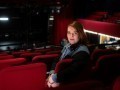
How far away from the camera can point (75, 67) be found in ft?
6.89

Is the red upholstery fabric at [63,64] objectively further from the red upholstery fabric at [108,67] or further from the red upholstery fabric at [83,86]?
the red upholstery fabric at [108,67]

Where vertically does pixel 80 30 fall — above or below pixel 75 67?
above

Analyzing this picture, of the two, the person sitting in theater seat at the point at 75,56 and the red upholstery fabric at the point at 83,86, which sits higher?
the person sitting in theater seat at the point at 75,56

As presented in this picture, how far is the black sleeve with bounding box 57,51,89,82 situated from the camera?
2100mm

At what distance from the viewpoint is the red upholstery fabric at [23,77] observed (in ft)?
6.55

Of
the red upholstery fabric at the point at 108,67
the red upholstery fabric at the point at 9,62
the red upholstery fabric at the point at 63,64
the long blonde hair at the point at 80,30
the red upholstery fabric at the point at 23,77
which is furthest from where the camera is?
the red upholstery fabric at the point at 108,67

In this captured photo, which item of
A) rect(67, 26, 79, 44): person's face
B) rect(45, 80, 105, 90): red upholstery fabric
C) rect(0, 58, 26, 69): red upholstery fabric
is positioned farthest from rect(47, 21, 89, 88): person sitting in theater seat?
rect(0, 58, 26, 69): red upholstery fabric

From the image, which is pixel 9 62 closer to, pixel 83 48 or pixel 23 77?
pixel 23 77

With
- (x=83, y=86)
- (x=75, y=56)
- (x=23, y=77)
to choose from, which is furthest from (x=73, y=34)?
(x=23, y=77)

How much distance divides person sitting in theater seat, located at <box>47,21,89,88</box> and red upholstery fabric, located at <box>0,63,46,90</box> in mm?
123

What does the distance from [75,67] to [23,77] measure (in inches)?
19.1

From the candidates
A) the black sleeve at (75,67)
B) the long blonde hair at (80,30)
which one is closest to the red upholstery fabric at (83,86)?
the black sleeve at (75,67)

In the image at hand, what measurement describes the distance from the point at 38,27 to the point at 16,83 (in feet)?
35.6

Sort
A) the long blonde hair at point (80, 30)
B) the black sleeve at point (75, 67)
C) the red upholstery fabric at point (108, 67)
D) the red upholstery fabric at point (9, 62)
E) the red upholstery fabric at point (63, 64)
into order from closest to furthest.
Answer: the black sleeve at point (75, 67), the long blonde hair at point (80, 30), the red upholstery fabric at point (63, 64), the red upholstery fabric at point (9, 62), the red upholstery fabric at point (108, 67)
